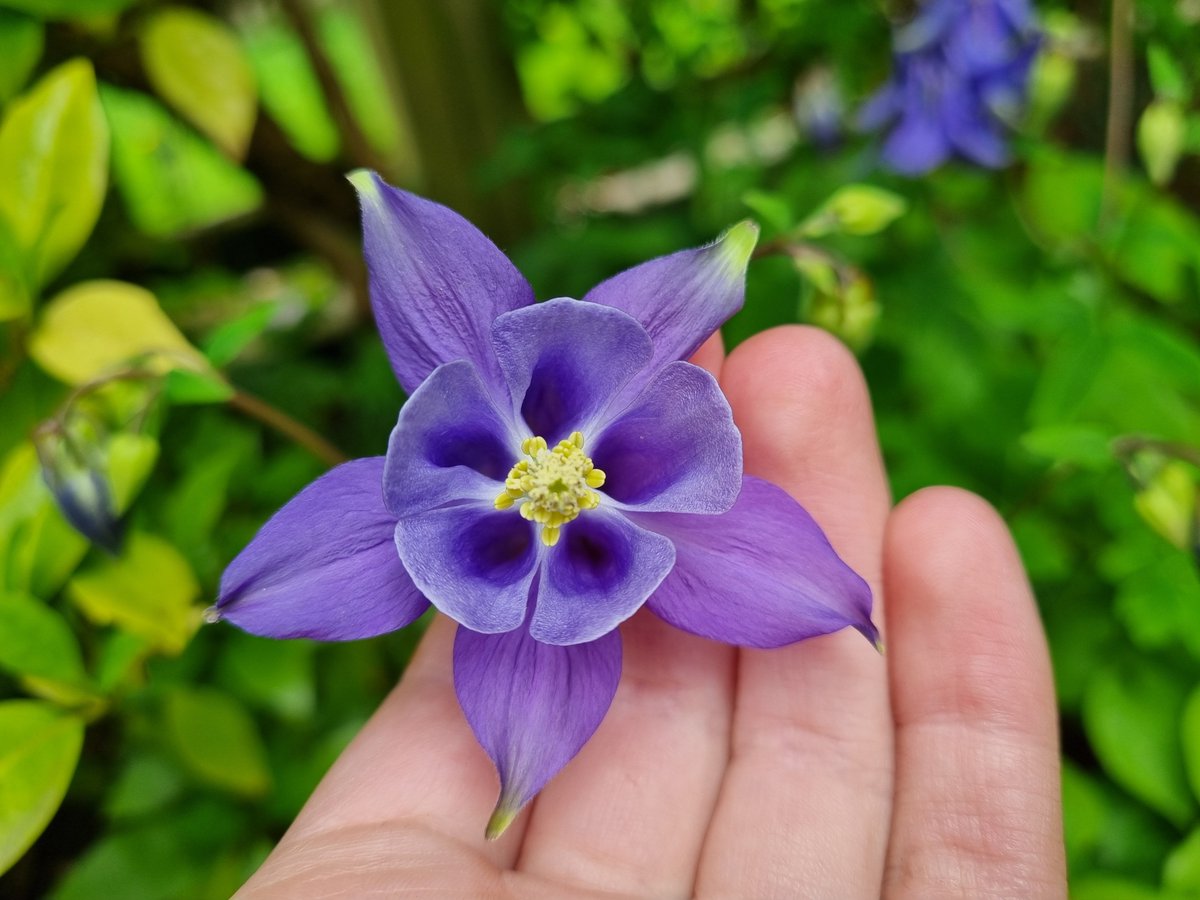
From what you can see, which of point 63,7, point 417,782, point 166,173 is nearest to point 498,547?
point 417,782

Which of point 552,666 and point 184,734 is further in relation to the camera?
point 184,734

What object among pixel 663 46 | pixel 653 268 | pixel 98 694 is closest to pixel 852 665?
pixel 653 268

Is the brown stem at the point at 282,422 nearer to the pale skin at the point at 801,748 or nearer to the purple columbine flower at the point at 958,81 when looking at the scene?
the pale skin at the point at 801,748

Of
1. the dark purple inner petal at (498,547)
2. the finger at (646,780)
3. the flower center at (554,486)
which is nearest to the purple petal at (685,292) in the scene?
the flower center at (554,486)

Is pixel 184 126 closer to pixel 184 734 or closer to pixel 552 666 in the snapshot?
pixel 184 734

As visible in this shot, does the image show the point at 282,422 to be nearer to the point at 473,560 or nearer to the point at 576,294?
the point at 473,560

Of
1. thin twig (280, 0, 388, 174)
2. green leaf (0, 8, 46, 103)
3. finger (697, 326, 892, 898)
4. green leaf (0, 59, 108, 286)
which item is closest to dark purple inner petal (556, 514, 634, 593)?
finger (697, 326, 892, 898)

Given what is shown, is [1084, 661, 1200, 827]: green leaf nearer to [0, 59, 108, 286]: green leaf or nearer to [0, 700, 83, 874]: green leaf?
[0, 700, 83, 874]: green leaf
